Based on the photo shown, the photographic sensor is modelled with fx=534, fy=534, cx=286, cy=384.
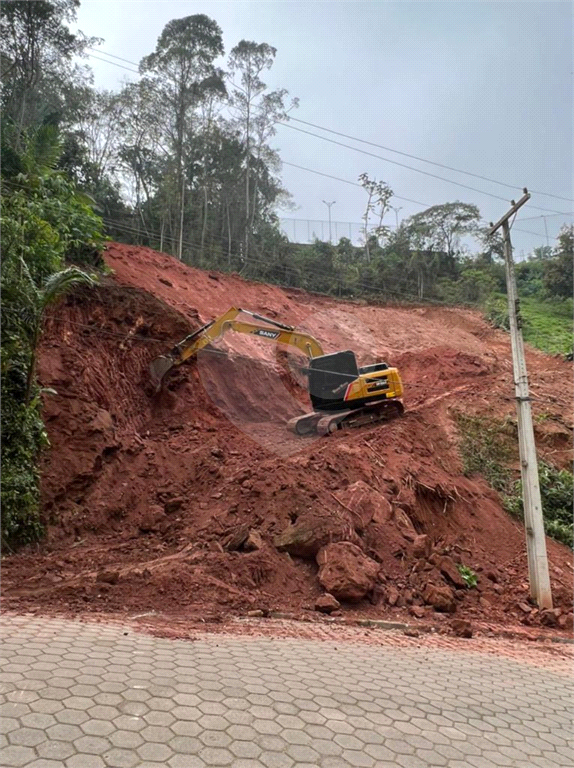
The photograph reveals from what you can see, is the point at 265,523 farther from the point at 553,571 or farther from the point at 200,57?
the point at 200,57

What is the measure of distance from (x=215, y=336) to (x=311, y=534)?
543 cm

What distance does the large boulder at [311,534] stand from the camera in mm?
7875

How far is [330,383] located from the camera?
42.6 ft

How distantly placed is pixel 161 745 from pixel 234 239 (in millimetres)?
29972

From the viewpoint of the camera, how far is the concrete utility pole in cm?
833

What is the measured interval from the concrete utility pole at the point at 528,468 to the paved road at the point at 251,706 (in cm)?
297

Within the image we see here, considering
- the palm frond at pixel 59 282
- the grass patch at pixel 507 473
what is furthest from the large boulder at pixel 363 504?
the palm frond at pixel 59 282

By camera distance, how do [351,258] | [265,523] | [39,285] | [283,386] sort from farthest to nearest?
[351,258]
[283,386]
[39,285]
[265,523]

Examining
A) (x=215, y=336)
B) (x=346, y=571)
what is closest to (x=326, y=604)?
(x=346, y=571)

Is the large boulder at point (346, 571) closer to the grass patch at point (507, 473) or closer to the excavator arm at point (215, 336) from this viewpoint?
the grass patch at point (507, 473)

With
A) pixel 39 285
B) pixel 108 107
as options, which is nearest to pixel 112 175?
pixel 108 107

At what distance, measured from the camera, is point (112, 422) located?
1029cm

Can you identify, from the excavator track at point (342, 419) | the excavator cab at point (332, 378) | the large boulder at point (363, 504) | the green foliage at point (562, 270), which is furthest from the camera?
the green foliage at point (562, 270)

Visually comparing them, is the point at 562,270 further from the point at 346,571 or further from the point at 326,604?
the point at 326,604
